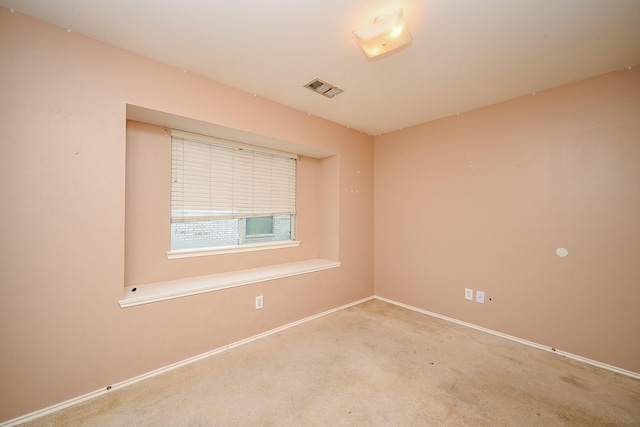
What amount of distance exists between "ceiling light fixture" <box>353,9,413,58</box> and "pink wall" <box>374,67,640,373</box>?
1851mm

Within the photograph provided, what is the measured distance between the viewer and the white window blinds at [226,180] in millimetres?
2520

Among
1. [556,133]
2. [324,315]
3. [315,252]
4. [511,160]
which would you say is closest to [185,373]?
[324,315]

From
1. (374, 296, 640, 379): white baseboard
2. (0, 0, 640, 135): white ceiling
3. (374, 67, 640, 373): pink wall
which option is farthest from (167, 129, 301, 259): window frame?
(374, 296, 640, 379): white baseboard

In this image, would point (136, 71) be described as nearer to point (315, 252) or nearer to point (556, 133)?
point (315, 252)

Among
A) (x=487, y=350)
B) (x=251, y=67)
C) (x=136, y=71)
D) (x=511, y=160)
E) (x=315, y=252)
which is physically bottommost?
(x=487, y=350)

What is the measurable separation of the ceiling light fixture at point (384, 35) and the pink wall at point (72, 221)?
1446 mm

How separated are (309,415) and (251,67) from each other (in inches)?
102

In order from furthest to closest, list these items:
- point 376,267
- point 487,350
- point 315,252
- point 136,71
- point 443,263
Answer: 1. point 376,267
2. point 315,252
3. point 443,263
4. point 487,350
5. point 136,71

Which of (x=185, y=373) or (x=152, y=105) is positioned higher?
(x=152, y=105)

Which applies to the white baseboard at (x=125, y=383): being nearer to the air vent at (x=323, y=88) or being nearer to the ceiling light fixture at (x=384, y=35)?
the air vent at (x=323, y=88)

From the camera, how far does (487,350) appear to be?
2.42m

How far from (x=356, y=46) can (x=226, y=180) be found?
5.99 feet

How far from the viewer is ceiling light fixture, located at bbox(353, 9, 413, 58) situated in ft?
4.84

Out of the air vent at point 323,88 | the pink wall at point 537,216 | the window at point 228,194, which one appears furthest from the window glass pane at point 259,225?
the pink wall at point 537,216
